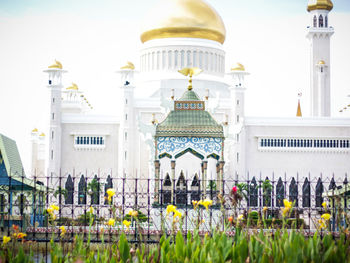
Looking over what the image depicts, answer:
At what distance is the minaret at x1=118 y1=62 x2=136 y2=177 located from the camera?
104 ft

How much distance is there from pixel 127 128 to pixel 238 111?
5.31 meters

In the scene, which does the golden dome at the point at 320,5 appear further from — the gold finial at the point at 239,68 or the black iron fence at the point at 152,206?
the black iron fence at the point at 152,206

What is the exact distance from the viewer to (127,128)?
31828mm

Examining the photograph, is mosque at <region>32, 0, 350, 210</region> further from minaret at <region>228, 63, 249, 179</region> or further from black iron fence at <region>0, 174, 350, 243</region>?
black iron fence at <region>0, 174, 350, 243</region>

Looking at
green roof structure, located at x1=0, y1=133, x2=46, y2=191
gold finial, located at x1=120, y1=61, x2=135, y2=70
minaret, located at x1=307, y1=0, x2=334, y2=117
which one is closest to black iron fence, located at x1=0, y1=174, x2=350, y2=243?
green roof structure, located at x1=0, y1=133, x2=46, y2=191

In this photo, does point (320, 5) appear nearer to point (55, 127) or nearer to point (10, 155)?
point (55, 127)

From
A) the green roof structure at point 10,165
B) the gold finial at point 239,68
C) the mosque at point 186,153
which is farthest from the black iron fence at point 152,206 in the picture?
the gold finial at point 239,68

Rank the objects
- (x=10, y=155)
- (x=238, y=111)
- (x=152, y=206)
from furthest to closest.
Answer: (x=238, y=111) < (x=152, y=206) < (x=10, y=155)

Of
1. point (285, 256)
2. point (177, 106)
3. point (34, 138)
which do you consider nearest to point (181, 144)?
point (177, 106)

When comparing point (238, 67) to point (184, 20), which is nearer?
point (238, 67)

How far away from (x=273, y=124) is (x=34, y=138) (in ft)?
46.6

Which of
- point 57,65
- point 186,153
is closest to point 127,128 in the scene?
point 186,153

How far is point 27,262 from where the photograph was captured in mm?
6934

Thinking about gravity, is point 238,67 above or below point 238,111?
above
